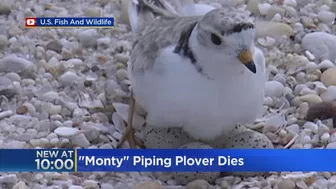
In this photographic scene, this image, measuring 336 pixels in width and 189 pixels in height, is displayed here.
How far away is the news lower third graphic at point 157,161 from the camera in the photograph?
3.43ft

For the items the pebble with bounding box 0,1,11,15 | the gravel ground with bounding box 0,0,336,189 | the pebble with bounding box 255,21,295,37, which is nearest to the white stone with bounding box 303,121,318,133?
the gravel ground with bounding box 0,0,336,189

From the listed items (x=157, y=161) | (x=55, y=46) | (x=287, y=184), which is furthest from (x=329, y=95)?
(x=55, y=46)

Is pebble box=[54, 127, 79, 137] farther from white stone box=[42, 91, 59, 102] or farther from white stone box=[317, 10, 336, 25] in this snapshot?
white stone box=[317, 10, 336, 25]

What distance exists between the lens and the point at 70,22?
49.8 inches

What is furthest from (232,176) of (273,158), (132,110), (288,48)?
(288,48)

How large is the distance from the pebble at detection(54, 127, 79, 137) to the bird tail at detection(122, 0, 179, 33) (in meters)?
0.19

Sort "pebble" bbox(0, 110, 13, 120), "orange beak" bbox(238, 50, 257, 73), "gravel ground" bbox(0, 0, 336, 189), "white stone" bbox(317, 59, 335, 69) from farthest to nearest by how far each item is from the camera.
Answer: "white stone" bbox(317, 59, 335, 69) → "pebble" bbox(0, 110, 13, 120) → "gravel ground" bbox(0, 0, 336, 189) → "orange beak" bbox(238, 50, 257, 73)

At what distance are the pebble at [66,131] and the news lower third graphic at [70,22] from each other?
0.18 m

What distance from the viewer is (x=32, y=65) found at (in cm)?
131

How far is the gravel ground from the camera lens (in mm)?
1094

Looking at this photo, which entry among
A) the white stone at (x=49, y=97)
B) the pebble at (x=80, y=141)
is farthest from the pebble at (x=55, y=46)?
the pebble at (x=80, y=141)

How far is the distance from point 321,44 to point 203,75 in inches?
15.2

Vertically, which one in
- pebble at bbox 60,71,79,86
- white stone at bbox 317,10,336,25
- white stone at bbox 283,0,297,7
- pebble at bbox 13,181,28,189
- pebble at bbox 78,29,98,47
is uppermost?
white stone at bbox 283,0,297,7

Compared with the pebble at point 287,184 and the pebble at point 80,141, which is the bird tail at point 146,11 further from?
the pebble at point 287,184
